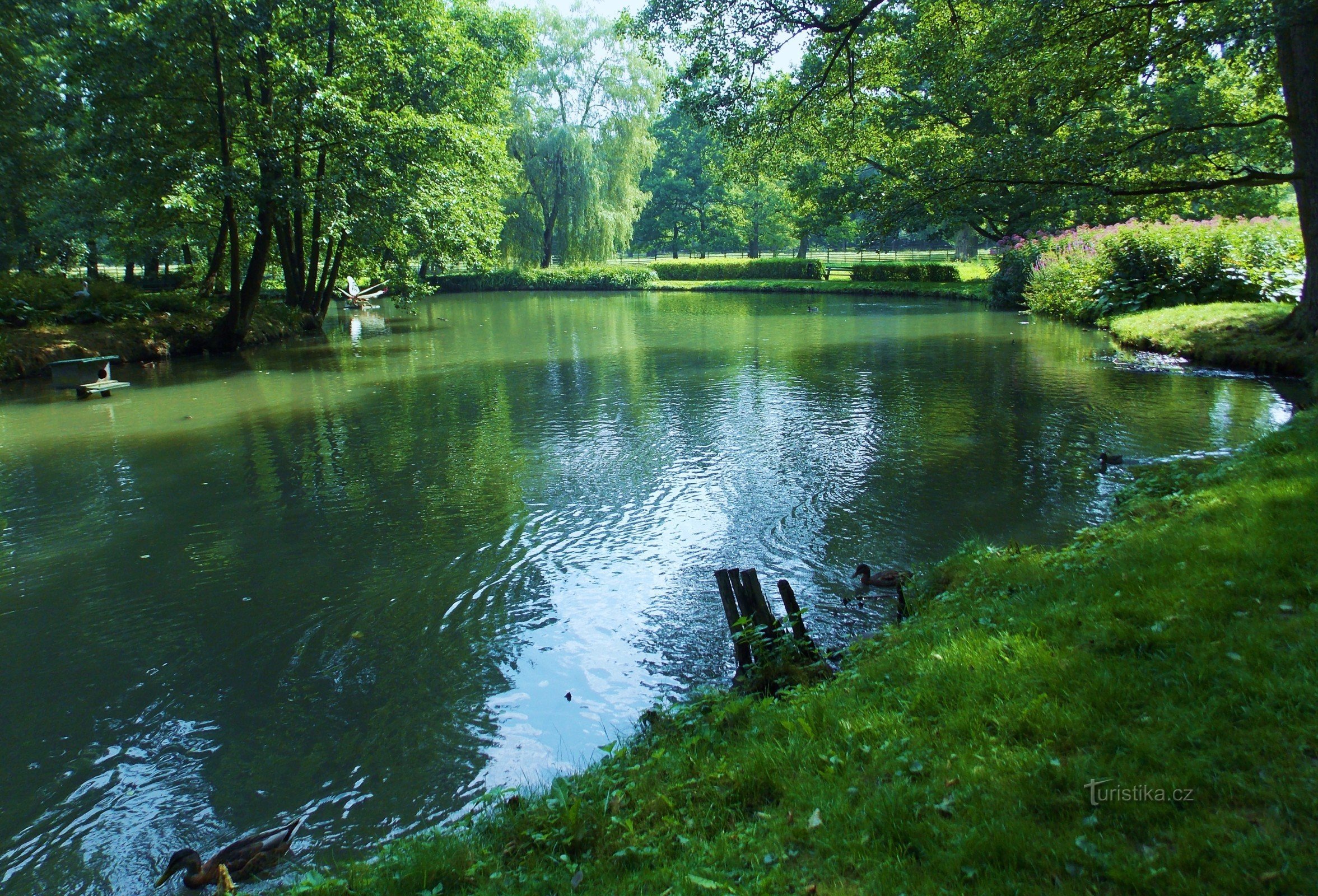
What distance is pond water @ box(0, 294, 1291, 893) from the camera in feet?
14.6

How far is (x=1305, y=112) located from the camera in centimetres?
1203

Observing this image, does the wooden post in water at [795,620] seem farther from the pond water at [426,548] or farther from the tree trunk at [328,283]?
the tree trunk at [328,283]

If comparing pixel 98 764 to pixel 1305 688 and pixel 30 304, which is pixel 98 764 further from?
pixel 30 304

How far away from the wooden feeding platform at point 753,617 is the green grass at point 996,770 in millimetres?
323

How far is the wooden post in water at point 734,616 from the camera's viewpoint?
15.7 feet

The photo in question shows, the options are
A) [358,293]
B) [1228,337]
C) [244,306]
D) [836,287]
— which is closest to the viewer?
[1228,337]

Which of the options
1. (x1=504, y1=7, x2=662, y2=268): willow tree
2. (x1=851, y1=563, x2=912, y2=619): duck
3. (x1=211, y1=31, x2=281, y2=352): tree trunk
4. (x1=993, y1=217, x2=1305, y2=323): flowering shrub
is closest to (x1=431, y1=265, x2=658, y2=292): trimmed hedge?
(x1=504, y1=7, x2=662, y2=268): willow tree

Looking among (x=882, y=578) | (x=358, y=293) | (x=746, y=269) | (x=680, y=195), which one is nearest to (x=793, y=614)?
(x=882, y=578)

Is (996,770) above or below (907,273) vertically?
below

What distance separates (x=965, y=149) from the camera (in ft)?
43.9

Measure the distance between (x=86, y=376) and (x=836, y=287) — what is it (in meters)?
31.8

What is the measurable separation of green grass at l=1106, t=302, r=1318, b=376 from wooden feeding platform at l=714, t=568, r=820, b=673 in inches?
430

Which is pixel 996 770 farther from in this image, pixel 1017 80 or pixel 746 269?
pixel 746 269

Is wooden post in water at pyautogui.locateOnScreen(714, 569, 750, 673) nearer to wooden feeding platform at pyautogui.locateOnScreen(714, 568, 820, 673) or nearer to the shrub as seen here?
wooden feeding platform at pyautogui.locateOnScreen(714, 568, 820, 673)
